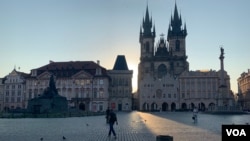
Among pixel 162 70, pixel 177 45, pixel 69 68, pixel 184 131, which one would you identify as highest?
pixel 177 45

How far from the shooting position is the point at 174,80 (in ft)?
359

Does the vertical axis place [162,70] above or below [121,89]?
above

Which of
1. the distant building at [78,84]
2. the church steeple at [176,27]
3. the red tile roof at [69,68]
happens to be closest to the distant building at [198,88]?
the church steeple at [176,27]

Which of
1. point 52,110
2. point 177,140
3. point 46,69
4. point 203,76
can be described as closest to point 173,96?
point 203,76

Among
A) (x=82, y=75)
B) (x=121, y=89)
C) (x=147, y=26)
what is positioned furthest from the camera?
(x=147, y=26)

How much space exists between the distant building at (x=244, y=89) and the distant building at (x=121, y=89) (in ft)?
133

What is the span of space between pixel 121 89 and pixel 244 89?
5225 cm

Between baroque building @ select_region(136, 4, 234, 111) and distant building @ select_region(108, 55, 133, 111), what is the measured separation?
8108 millimetres

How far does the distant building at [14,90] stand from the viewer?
10256 centimetres

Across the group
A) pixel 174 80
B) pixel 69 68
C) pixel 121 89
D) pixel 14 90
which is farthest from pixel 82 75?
pixel 174 80

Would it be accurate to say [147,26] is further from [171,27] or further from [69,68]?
[69,68]

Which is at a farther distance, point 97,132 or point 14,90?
point 14,90

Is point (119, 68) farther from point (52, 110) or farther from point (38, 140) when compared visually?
point (38, 140)

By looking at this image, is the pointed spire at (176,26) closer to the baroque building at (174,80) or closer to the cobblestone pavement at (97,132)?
the baroque building at (174,80)
